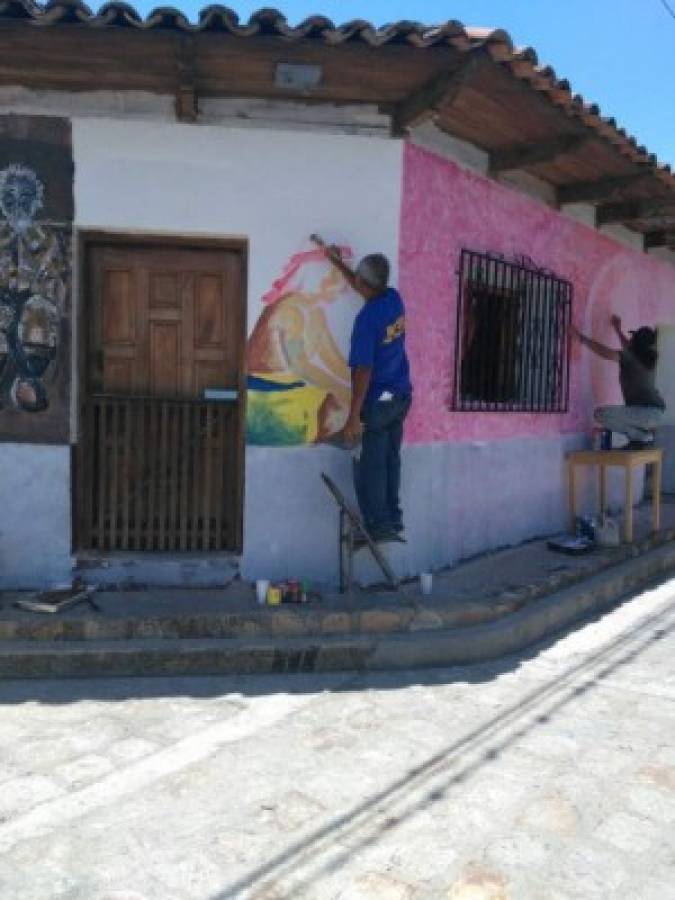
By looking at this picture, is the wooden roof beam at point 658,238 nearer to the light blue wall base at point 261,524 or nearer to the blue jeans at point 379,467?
the light blue wall base at point 261,524

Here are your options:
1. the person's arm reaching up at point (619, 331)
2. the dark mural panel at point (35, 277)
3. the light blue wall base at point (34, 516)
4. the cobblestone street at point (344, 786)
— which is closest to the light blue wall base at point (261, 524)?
the light blue wall base at point (34, 516)

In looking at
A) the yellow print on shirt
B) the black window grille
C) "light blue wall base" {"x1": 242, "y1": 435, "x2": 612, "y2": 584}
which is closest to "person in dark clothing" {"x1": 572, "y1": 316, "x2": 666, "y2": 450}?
the black window grille

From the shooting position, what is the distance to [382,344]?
5.04 metres

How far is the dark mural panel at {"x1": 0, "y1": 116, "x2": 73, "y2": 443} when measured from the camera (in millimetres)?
5004

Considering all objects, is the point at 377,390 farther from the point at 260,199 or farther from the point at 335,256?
the point at 260,199

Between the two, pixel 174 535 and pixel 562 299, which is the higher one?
pixel 562 299

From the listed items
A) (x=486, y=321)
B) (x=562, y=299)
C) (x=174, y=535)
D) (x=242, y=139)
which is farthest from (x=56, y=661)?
(x=562, y=299)

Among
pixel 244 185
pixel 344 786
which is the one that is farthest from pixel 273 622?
pixel 244 185

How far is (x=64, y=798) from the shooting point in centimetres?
302

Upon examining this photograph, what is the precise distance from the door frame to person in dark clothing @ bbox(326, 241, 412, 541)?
66 cm

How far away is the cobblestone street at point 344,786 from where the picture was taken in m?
2.58

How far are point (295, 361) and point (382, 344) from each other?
0.59 meters

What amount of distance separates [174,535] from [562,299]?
4.17m

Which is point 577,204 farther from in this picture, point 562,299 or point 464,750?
point 464,750
